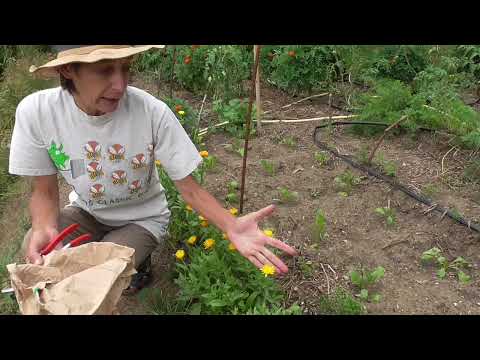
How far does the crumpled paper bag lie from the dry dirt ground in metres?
0.71

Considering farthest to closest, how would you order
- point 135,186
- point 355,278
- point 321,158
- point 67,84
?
point 321,158 < point 355,278 < point 135,186 < point 67,84

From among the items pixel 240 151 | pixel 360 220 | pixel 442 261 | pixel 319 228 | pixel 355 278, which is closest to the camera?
pixel 355 278

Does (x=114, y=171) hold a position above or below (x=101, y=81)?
below

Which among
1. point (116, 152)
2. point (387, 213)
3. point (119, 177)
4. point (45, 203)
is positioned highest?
point (116, 152)

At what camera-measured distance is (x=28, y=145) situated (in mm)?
1942

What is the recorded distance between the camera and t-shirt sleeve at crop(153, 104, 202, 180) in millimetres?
1950

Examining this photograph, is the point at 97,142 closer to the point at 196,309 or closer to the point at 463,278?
the point at 196,309

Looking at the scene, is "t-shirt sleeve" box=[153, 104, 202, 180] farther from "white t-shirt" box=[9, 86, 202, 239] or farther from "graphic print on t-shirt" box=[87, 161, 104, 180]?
"graphic print on t-shirt" box=[87, 161, 104, 180]

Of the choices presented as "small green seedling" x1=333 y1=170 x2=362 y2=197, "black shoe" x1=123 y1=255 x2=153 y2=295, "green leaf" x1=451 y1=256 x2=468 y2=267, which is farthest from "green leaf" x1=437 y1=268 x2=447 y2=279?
"black shoe" x1=123 y1=255 x2=153 y2=295

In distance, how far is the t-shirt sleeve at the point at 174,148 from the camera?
1950 millimetres

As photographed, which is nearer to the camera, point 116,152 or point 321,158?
point 116,152

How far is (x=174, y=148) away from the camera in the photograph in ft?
6.44

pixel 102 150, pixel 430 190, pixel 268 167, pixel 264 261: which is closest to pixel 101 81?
pixel 102 150

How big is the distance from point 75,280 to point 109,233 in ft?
2.41
